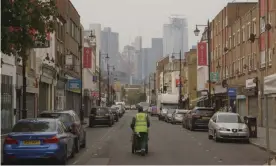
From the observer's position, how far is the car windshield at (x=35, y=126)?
635 inches

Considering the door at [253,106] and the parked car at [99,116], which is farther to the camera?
the door at [253,106]

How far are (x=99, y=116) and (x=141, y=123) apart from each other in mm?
24849

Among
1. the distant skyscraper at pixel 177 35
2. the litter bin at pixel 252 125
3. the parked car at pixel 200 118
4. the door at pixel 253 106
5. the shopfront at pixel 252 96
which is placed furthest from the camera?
the distant skyscraper at pixel 177 35

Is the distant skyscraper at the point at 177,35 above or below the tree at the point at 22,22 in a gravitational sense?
above

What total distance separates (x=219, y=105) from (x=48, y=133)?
48.5m

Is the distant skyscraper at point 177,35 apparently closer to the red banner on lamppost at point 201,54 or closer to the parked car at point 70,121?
the red banner on lamppost at point 201,54

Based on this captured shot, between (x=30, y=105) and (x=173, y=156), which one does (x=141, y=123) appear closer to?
(x=173, y=156)

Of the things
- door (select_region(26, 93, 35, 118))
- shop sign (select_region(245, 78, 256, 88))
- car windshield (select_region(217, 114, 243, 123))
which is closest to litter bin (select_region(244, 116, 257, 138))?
car windshield (select_region(217, 114, 243, 123))

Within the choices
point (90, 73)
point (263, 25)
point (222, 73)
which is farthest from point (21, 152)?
point (90, 73)

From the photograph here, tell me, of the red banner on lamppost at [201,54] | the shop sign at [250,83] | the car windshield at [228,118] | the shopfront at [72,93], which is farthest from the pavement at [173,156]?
the red banner on lamppost at [201,54]

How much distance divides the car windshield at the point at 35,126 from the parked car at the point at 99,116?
88.5 ft

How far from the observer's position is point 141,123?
19.3m

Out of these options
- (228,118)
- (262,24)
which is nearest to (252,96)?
(262,24)

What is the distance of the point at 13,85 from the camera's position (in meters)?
31.0
